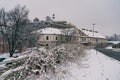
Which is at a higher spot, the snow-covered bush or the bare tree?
the bare tree

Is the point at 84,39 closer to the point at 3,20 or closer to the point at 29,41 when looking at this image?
the point at 29,41

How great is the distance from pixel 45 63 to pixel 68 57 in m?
3.39

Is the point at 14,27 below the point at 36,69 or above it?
above

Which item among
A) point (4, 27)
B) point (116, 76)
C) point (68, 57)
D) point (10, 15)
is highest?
point (10, 15)

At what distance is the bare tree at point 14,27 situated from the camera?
3375 centimetres

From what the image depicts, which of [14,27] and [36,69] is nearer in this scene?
[36,69]

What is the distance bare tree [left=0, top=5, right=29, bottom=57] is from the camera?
33.8 meters

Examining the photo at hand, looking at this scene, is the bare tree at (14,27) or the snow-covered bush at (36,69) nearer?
the snow-covered bush at (36,69)

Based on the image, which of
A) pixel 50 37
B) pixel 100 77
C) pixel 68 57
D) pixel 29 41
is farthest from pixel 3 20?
pixel 100 77

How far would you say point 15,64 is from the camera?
7.37 metres

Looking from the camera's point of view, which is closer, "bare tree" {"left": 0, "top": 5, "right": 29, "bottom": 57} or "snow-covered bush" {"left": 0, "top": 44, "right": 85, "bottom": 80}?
"snow-covered bush" {"left": 0, "top": 44, "right": 85, "bottom": 80}

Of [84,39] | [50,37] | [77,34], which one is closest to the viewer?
[50,37]

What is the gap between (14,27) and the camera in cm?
3381

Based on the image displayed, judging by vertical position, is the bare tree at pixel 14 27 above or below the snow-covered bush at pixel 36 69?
above
